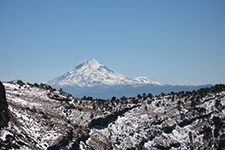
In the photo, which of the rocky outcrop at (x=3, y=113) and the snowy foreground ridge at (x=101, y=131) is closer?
the rocky outcrop at (x=3, y=113)

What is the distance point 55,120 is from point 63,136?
23861mm

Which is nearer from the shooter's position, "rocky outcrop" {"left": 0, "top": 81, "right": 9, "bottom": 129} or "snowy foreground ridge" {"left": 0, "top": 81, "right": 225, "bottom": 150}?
"rocky outcrop" {"left": 0, "top": 81, "right": 9, "bottom": 129}

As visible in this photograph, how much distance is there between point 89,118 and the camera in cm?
19788

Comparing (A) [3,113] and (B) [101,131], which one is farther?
(B) [101,131]

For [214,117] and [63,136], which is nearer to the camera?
[63,136]

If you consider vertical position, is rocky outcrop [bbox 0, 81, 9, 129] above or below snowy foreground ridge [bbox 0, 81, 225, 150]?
above

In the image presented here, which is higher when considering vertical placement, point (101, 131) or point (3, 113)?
point (3, 113)

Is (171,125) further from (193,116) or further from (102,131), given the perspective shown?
Answer: (102,131)

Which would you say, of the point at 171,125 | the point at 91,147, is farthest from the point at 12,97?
the point at 171,125

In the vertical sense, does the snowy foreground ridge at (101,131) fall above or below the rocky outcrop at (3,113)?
below

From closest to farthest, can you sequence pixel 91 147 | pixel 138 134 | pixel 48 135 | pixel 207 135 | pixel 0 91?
pixel 0 91
pixel 48 135
pixel 91 147
pixel 207 135
pixel 138 134

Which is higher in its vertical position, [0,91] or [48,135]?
[0,91]

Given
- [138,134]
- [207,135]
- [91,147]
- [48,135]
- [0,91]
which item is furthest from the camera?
[138,134]

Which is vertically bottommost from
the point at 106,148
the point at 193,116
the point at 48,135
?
the point at 106,148
